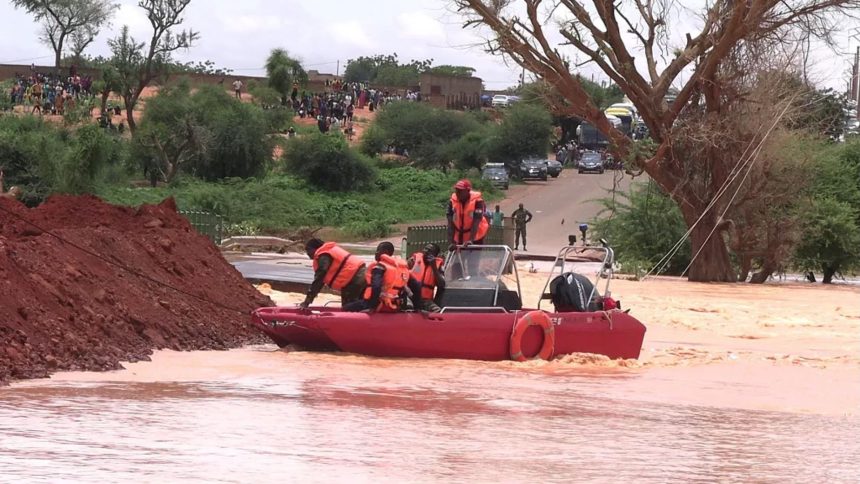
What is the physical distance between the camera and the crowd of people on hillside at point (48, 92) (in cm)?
6258

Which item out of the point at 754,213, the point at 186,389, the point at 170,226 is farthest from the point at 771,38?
the point at 186,389

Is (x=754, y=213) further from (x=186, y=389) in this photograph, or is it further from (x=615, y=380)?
(x=186, y=389)

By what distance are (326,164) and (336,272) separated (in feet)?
143

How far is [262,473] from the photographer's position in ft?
32.0

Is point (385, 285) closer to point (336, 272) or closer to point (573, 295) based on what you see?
point (336, 272)

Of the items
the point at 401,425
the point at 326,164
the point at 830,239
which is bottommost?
the point at 401,425

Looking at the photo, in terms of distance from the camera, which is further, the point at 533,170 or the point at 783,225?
the point at 533,170

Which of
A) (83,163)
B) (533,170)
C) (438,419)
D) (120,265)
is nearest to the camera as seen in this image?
(438,419)

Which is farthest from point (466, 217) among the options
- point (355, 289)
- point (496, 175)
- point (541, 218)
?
point (496, 175)

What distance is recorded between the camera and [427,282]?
16562mm

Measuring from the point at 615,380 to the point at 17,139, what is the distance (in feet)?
110

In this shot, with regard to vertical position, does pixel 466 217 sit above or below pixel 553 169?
below

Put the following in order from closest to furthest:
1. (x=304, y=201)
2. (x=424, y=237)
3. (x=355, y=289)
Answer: (x=355, y=289) → (x=424, y=237) → (x=304, y=201)

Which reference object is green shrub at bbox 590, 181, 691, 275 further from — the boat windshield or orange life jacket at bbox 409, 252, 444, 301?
orange life jacket at bbox 409, 252, 444, 301
